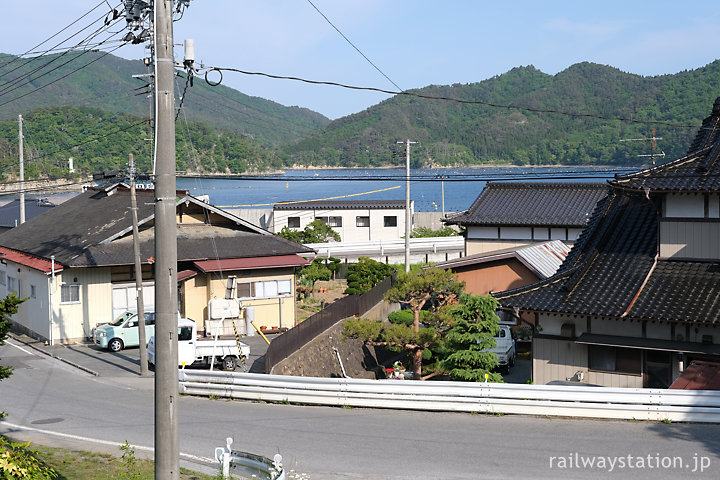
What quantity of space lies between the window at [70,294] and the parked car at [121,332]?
155 centimetres

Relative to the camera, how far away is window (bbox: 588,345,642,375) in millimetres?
16031

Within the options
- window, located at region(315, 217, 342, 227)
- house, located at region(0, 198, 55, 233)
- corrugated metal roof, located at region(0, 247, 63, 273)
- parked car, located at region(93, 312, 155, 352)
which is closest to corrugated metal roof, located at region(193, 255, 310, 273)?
parked car, located at region(93, 312, 155, 352)

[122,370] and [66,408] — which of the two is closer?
[66,408]

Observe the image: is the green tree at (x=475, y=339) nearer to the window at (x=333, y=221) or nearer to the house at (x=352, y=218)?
the house at (x=352, y=218)

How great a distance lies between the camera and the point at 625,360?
16125mm

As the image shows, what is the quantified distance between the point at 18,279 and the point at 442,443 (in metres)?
23.6

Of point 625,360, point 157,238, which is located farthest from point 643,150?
point 157,238

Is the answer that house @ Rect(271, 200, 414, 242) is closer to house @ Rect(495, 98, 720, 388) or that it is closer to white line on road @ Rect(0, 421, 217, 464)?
house @ Rect(495, 98, 720, 388)

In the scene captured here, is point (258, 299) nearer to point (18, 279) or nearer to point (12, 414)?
point (18, 279)

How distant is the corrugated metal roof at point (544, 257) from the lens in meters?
27.4

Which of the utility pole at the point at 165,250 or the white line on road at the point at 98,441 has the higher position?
the utility pole at the point at 165,250

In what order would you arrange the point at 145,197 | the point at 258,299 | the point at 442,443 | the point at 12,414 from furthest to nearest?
1. the point at 145,197
2. the point at 258,299
3. the point at 12,414
4. the point at 442,443

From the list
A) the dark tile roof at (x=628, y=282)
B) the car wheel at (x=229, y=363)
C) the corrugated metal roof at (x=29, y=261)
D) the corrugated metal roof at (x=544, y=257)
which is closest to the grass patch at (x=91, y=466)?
the dark tile roof at (x=628, y=282)

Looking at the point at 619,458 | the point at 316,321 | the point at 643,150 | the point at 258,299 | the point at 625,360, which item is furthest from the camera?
the point at 643,150
